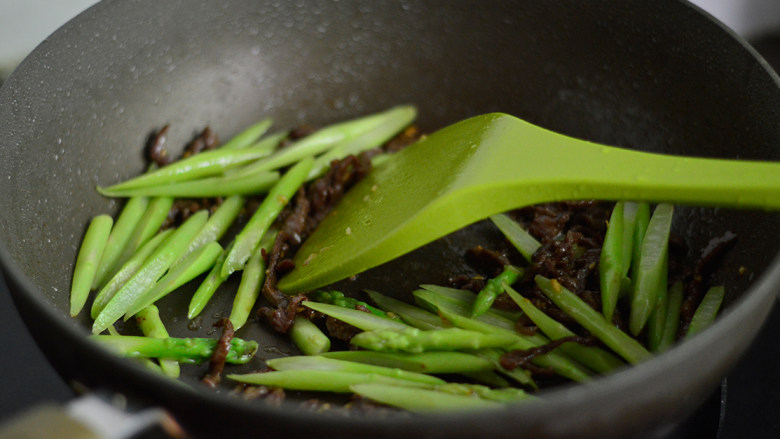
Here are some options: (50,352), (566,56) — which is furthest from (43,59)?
(566,56)

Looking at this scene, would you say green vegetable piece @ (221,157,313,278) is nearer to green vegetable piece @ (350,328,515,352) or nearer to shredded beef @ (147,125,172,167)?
shredded beef @ (147,125,172,167)

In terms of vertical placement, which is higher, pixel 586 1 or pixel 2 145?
Result: pixel 2 145

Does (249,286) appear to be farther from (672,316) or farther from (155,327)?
(672,316)

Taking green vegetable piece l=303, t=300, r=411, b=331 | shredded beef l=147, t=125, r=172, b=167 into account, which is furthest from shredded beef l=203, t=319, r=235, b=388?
shredded beef l=147, t=125, r=172, b=167

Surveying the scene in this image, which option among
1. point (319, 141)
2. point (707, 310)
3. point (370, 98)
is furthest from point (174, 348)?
point (707, 310)

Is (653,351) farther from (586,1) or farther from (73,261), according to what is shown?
(73,261)

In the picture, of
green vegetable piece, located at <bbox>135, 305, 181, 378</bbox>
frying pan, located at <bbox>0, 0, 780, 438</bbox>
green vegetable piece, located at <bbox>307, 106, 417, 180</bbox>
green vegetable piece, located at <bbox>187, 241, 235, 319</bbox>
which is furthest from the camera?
green vegetable piece, located at <bbox>307, 106, 417, 180</bbox>
